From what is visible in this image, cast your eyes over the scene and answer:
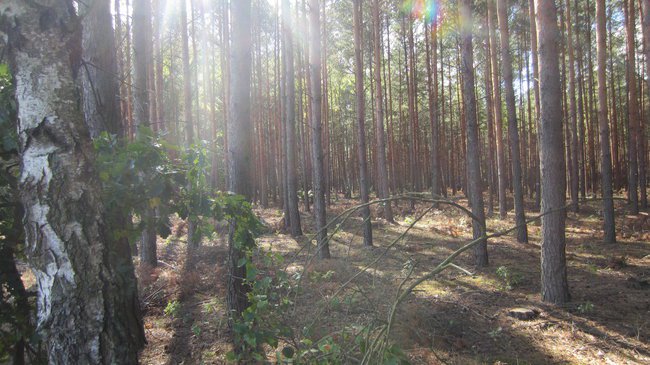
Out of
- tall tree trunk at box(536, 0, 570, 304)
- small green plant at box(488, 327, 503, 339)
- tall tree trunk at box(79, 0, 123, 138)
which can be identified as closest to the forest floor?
small green plant at box(488, 327, 503, 339)

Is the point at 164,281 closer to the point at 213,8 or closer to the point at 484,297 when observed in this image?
the point at 484,297

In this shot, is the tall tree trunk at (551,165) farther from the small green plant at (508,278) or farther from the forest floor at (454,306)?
the small green plant at (508,278)

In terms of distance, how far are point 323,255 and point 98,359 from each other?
7367 mm

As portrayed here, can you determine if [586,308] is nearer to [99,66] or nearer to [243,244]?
[243,244]

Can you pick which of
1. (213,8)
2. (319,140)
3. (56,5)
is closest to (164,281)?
(319,140)

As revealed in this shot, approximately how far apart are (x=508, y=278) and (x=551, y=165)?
7.85 feet

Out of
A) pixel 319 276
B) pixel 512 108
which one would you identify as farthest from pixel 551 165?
pixel 512 108

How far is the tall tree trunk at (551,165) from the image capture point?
596 centimetres

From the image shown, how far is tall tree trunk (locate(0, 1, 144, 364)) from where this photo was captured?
200cm

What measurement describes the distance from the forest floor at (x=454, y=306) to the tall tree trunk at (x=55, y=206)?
1084mm

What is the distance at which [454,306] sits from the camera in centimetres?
605

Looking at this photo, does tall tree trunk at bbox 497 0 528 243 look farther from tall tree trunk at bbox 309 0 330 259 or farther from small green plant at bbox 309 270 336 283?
small green plant at bbox 309 270 336 283

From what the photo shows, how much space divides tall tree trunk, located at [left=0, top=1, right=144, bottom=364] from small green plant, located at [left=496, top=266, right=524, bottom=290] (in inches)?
261

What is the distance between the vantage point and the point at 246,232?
10.0ft
